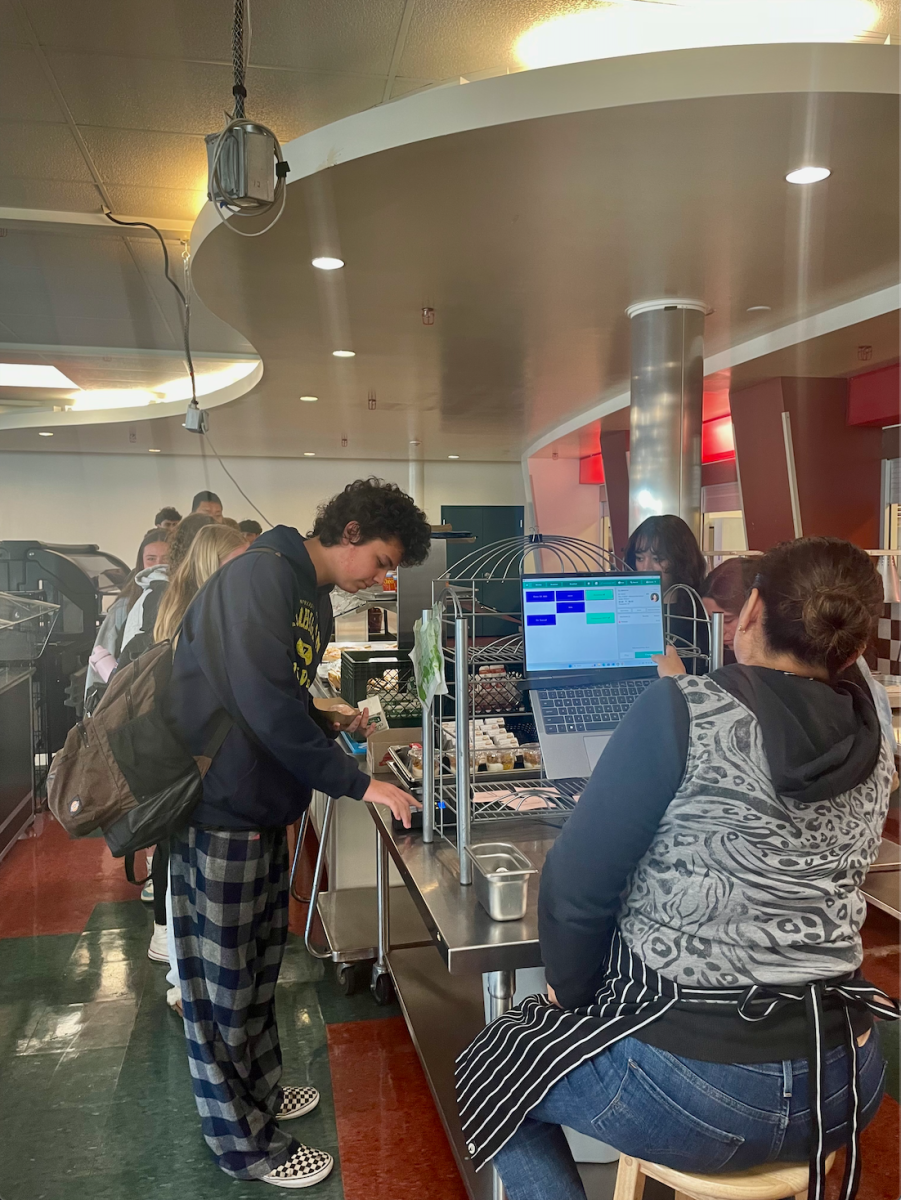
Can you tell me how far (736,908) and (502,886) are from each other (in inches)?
13.7

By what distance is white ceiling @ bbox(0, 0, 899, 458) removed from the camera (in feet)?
5.03

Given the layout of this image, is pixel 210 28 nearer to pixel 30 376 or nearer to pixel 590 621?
pixel 30 376

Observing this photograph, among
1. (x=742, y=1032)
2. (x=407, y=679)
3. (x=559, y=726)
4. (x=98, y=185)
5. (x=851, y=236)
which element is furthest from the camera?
(x=851, y=236)

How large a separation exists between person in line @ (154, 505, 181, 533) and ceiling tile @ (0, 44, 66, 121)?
2.54 feet

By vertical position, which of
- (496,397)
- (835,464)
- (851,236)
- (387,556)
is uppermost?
(851,236)

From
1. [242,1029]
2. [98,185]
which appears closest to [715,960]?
[242,1029]

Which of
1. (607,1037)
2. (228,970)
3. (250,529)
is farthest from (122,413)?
(607,1037)

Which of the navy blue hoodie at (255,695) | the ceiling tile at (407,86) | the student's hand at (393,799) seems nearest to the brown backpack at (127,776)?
the navy blue hoodie at (255,695)

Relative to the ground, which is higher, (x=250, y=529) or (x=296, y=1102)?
(x=250, y=529)

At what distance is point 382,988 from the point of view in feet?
7.08

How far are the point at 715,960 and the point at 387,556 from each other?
0.92 meters

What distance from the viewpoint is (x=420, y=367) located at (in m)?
1.92

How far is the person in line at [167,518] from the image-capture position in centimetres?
157

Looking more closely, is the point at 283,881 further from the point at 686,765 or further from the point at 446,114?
the point at 446,114
